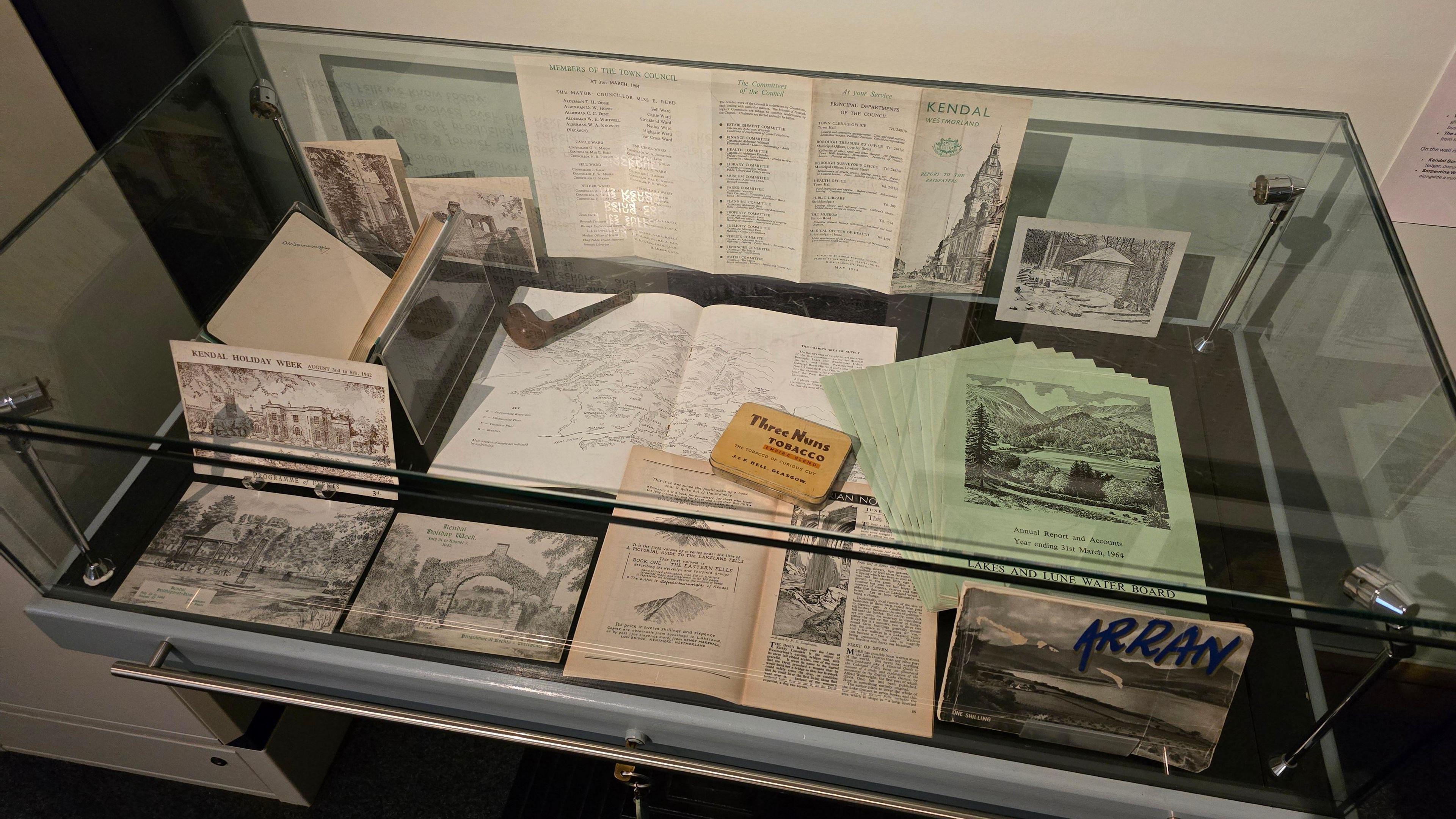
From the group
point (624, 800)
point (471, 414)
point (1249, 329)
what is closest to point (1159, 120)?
point (1249, 329)

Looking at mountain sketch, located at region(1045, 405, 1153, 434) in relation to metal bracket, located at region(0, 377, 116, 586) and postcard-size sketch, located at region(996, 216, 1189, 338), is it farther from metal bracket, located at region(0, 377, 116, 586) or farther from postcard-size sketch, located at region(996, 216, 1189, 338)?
metal bracket, located at region(0, 377, 116, 586)

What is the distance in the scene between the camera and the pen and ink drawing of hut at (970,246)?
42.6 inches

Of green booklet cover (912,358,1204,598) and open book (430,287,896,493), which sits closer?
green booklet cover (912,358,1204,598)

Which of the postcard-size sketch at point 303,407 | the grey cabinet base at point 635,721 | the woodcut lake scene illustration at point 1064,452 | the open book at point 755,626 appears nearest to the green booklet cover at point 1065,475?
the woodcut lake scene illustration at point 1064,452

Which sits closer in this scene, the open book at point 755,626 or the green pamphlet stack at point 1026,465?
the green pamphlet stack at point 1026,465

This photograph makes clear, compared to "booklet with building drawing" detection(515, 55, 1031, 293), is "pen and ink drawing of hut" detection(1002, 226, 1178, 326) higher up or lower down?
lower down

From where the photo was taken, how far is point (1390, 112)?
1.11 metres

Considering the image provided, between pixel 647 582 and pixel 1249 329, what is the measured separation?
837 mm

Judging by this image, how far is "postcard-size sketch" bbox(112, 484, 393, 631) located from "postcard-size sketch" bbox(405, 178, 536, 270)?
0.38 metres

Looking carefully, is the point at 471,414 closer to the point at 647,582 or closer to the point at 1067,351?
the point at 647,582

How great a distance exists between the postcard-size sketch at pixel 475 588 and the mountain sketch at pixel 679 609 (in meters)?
0.09

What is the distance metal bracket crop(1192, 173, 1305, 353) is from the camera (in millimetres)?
1076

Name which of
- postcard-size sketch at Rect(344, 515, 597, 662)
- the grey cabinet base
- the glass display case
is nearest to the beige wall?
the glass display case

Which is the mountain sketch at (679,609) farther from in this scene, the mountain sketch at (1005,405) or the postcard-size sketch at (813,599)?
the mountain sketch at (1005,405)
